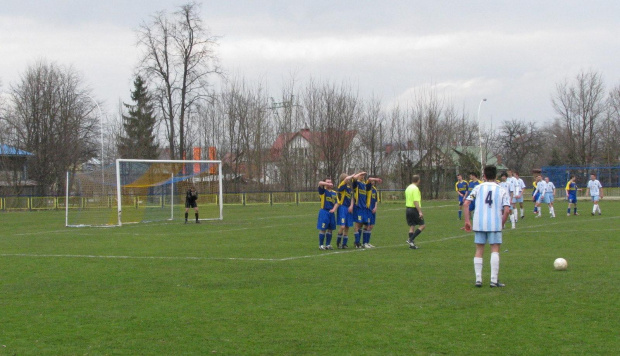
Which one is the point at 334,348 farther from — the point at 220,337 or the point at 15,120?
the point at 15,120

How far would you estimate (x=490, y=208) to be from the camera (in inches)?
411

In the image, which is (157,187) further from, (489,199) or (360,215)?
(489,199)

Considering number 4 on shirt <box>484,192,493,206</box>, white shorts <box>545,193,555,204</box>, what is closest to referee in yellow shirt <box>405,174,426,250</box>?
number 4 on shirt <box>484,192,493,206</box>

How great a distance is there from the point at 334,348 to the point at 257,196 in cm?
5017

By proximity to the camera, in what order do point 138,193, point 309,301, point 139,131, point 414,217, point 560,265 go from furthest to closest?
point 139,131 < point 138,193 < point 414,217 < point 560,265 < point 309,301

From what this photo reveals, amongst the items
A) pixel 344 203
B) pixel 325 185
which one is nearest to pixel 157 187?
pixel 344 203

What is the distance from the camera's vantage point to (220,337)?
7676mm

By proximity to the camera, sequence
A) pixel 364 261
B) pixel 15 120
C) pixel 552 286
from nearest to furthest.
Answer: pixel 552 286
pixel 364 261
pixel 15 120

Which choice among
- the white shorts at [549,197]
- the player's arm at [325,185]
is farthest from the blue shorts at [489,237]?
the white shorts at [549,197]

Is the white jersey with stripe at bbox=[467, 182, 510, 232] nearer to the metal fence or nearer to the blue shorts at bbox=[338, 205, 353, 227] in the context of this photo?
the blue shorts at bbox=[338, 205, 353, 227]

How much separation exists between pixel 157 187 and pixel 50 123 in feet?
110

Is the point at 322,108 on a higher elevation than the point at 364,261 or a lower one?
higher

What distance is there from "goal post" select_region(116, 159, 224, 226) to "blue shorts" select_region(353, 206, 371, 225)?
15.7 meters

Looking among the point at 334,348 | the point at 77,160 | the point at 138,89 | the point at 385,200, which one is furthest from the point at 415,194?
the point at 138,89
